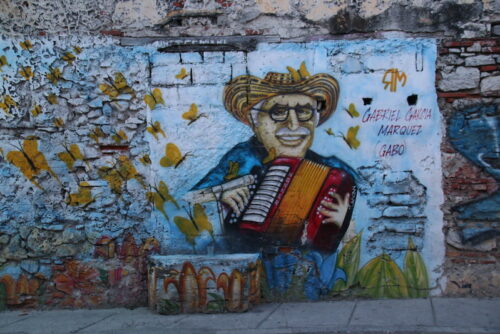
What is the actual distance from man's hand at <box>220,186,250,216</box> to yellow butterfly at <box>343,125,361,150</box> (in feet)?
4.06

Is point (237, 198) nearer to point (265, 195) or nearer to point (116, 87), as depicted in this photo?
point (265, 195)

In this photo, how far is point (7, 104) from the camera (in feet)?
18.5

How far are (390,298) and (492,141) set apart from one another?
2.02 metres

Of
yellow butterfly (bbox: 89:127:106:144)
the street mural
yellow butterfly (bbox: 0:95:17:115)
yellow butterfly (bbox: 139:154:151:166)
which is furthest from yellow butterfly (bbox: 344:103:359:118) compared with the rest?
yellow butterfly (bbox: 0:95:17:115)


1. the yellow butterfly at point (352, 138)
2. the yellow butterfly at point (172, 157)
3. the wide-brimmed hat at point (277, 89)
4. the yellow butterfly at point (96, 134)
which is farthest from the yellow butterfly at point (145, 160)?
the yellow butterfly at point (352, 138)

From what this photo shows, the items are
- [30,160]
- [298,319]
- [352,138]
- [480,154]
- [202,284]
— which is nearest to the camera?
[298,319]

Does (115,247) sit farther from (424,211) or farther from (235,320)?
(424,211)

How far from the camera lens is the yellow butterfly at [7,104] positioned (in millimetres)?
5645

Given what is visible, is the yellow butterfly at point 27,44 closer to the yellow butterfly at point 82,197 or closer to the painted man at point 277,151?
the yellow butterfly at point 82,197

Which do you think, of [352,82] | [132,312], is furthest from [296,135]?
[132,312]

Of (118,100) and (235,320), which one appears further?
(118,100)

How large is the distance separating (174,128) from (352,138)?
198 cm

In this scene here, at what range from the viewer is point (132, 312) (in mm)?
5383

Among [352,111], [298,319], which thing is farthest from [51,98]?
[298,319]
